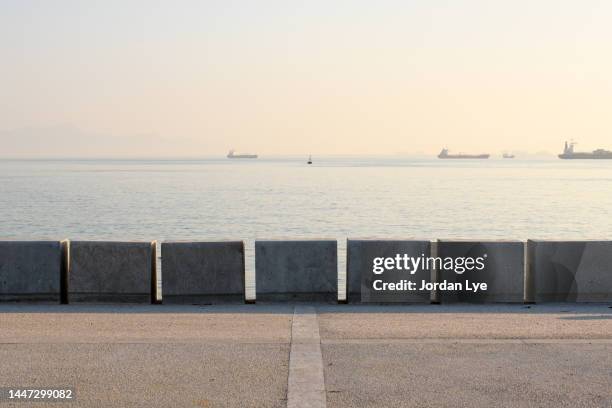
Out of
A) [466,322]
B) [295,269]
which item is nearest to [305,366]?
[466,322]

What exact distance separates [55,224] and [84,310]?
33.4 m

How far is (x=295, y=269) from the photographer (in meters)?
10.1

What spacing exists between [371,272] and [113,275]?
9.76 ft

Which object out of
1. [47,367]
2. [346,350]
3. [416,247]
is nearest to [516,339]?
[346,350]

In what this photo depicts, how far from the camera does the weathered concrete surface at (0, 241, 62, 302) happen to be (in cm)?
1001

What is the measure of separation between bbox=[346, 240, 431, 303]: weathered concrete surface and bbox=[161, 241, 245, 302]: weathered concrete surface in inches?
50.8

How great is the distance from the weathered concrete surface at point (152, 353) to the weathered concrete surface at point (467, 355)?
0.56 metres

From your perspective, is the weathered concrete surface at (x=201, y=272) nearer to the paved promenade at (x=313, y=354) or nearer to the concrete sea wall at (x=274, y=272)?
the concrete sea wall at (x=274, y=272)

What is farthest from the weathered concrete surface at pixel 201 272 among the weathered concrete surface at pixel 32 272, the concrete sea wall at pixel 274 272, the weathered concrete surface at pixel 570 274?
the weathered concrete surface at pixel 570 274

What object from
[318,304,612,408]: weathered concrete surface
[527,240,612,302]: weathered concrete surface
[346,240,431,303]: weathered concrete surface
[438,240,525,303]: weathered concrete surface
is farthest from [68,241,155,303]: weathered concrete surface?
[527,240,612,302]: weathered concrete surface

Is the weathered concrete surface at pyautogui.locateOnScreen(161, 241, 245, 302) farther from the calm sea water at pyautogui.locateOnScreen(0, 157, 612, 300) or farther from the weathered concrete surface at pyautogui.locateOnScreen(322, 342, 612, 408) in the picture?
the calm sea water at pyautogui.locateOnScreen(0, 157, 612, 300)

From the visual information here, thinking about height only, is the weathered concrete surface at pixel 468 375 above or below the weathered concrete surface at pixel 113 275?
below

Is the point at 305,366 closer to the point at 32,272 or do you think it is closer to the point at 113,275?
the point at 113,275

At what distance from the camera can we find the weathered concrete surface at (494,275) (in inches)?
399
